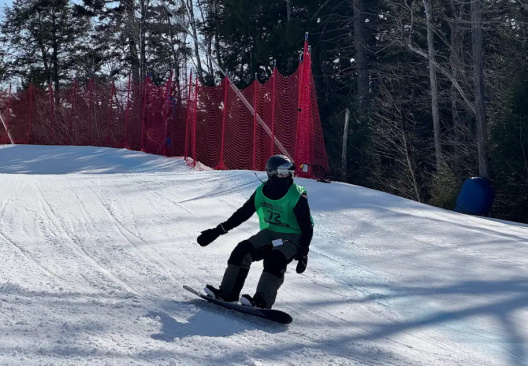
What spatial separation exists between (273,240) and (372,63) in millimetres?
23046

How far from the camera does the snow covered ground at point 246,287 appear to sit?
16.9ft

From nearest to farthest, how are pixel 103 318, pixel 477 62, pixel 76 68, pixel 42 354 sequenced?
pixel 42 354
pixel 103 318
pixel 477 62
pixel 76 68

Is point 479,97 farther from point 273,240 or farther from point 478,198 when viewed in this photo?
point 273,240

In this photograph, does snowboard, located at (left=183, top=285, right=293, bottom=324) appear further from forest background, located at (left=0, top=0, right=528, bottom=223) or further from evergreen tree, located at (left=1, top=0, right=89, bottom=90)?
evergreen tree, located at (left=1, top=0, right=89, bottom=90)

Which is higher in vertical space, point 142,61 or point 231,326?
point 142,61

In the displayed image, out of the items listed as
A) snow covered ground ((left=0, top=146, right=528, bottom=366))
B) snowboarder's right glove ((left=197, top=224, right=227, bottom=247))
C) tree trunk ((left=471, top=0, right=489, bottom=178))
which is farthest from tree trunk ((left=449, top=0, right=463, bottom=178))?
snowboarder's right glove ((left=197, top=224, right=227, bottom=247))

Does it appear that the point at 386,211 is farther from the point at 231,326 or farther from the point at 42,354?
the point at 42,354

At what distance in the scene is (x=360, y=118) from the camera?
25.9 m

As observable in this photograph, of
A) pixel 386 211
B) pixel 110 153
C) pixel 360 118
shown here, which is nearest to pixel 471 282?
pixel 386 211

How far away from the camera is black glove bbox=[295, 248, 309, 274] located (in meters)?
5.84

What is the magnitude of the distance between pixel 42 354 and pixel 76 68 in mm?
43518

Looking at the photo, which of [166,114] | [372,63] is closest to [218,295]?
[166,114]

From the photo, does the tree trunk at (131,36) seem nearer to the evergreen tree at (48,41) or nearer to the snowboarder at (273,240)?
the evergreen tree at (48,41)

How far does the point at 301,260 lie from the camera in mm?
5914
